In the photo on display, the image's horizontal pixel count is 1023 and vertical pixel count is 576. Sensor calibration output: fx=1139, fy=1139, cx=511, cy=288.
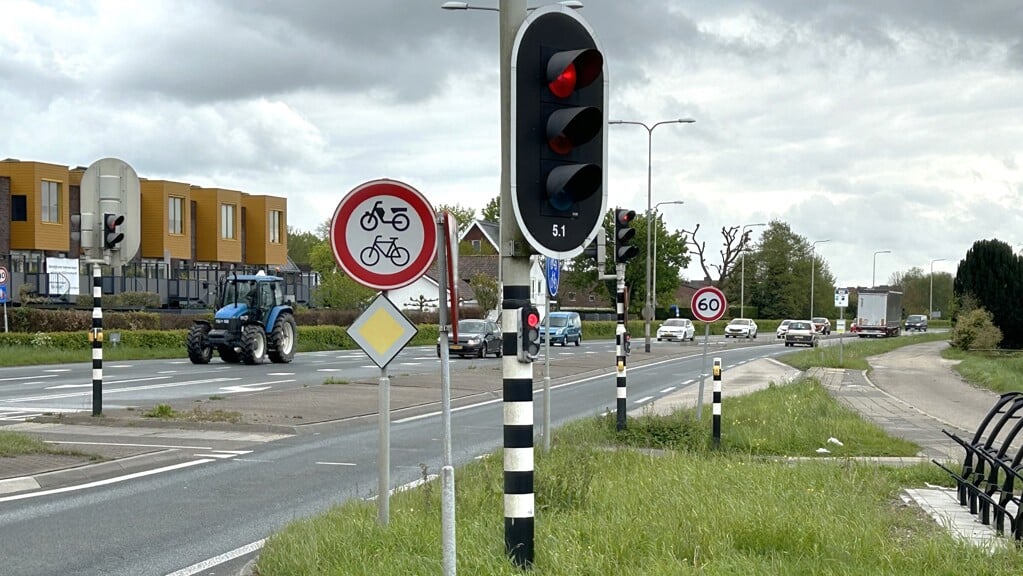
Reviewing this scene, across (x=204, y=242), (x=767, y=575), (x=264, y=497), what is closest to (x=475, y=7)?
(x=264, y=497)

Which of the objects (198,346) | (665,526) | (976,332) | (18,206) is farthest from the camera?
(18,206)

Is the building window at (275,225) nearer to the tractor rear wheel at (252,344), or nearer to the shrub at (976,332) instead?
the tractor rear wheel at (252,344)

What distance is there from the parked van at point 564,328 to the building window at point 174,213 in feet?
73.5

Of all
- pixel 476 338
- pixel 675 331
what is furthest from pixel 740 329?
pixel 476 338

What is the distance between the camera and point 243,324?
1344 inches

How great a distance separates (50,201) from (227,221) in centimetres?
1431

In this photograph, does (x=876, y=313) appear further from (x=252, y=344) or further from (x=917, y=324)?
(x=252, y=344)

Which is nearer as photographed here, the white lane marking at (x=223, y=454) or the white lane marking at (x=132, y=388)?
the white lane marking at (x=223, y=454)

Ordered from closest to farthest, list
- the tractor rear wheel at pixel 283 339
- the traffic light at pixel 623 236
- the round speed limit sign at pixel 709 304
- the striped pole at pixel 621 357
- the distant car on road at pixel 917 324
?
the striped pole at pixel 621 357
the traffic light at pixel 623 236
the round speed limit sign at pixel 709 304
the tractor rear wheel at pixel 283 339
the distant car on road at pixel 917 324

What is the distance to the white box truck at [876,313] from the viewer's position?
286ft

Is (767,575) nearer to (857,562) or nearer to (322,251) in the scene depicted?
(857,562)

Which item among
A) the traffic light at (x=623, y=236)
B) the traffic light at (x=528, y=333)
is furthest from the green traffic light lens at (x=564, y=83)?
the traffic light at (x=623, y=236)

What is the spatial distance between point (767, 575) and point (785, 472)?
456 cm

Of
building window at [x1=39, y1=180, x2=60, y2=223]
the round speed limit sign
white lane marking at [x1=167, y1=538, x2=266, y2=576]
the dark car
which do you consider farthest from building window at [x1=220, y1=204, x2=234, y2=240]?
white lane marking at [x1=167, y1=538, x2=266, y2=576]
